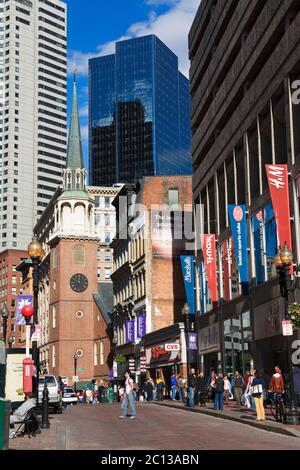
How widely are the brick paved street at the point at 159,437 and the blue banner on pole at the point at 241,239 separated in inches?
486

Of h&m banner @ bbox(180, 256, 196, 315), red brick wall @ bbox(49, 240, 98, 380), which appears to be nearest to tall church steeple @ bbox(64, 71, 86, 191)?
red brick wall @ bbox(49, 240, 98, 380)

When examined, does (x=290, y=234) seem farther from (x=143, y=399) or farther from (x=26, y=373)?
(x=143, y=399)

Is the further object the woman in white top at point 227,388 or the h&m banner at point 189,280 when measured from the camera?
the h&m banner at point 189,280

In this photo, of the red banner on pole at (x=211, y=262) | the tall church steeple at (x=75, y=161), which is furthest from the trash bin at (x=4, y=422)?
the tall church steeple at (x=75, y=161)

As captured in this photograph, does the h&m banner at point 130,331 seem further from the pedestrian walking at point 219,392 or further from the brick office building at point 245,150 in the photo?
the pedestrian walking at point 219,392

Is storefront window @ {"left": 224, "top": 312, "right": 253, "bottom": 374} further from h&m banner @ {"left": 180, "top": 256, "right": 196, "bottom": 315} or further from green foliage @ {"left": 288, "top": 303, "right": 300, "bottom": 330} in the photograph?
green foliage @ {"left": 288, "top": 303, "right": 300, "bottom": 330}

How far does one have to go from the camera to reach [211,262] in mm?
43719

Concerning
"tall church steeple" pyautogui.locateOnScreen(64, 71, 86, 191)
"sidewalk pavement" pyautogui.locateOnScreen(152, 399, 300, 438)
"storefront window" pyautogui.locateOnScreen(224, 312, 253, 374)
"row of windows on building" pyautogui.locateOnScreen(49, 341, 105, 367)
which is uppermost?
"tall church steeple" pyautogui.locateOnScreen(64, 71, 86, 191)

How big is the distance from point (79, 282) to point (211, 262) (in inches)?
2453

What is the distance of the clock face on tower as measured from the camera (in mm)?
104125

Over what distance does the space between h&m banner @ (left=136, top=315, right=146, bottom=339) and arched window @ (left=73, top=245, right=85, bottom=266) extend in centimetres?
4001

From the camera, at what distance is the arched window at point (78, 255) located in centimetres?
10456

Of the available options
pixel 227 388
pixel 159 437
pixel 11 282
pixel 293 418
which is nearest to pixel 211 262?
pixel 227 388

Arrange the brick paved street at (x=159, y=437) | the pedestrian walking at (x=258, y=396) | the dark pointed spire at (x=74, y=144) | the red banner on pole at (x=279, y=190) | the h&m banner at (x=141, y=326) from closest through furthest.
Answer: the brick paved street at (x=159, y=437) → the pedestrian walking at (x=258, y=396) → the red banner on pole at (x=279, y=190) → the h&m banner at (x=141, y=326) → the dark pointed spire at (x=74, y=144)
